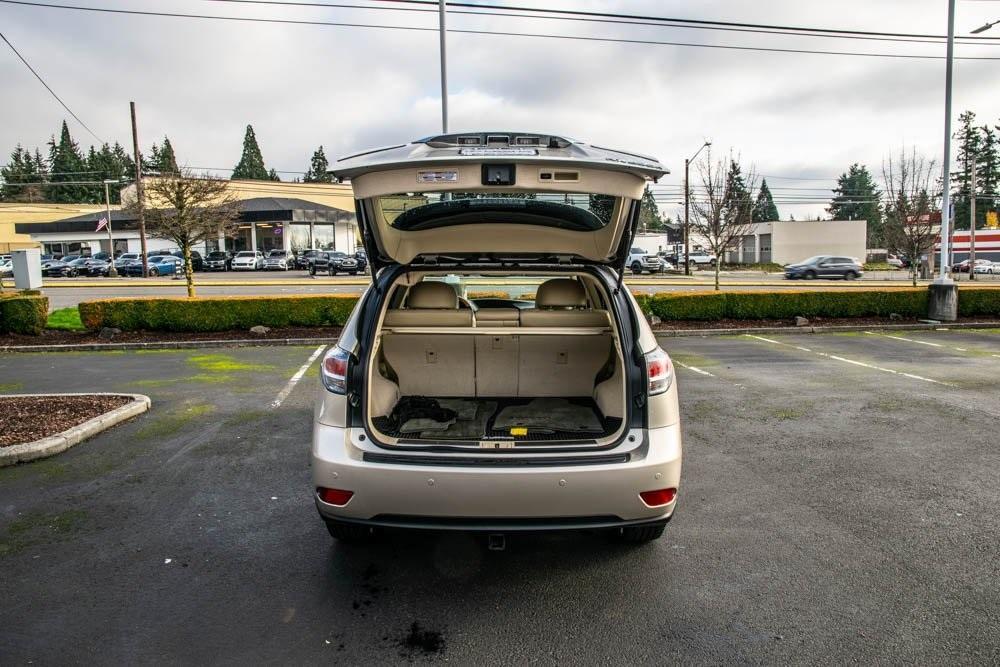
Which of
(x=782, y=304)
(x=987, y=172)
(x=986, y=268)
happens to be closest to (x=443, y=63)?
(x=782, y=304)

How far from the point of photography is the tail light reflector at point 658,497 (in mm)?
2958

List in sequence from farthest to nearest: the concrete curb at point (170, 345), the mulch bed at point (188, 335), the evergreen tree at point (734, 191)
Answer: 1. the evergreen tree at point (734, 191)
2. the mulch bed at point (188, 335)
3. the concrete curb at point (170, 345)

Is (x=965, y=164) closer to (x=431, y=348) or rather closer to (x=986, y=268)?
(x=986, y=268)

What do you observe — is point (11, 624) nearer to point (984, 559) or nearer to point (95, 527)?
point (95, 527)

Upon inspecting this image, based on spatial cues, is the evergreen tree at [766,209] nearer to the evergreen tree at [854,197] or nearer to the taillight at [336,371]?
the evergreen tree at [854,197]

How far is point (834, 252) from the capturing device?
56719 millimetres

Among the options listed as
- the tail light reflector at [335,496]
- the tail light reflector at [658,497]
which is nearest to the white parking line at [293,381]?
the tail light reflector at [335,496]

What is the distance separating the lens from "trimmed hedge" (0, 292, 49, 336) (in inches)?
465

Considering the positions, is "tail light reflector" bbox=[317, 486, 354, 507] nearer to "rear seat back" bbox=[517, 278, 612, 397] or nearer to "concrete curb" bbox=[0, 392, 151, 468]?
"rear seat back" bbox=[517, 278, 612, 397]

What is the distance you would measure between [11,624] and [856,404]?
24.1 feet

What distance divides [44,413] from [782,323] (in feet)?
43.0

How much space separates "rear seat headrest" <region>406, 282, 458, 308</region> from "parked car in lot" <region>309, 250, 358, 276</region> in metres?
33.3

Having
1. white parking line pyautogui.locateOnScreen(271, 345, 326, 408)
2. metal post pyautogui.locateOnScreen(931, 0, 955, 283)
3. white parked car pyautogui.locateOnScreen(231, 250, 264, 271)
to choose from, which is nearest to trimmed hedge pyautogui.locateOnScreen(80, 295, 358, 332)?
white parking line pyautogui.locateOnScreen(271, 345, 326, 408)

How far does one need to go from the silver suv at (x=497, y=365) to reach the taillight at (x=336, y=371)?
0.04ft
